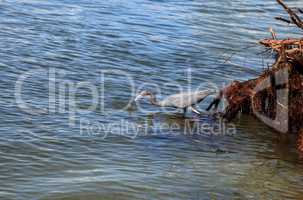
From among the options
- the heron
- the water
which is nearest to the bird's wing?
the heron

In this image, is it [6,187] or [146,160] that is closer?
[6,187]

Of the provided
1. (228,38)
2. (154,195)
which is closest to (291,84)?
(154,195)

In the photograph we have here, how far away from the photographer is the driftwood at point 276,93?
27.3 ft

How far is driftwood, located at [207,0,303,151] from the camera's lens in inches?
328

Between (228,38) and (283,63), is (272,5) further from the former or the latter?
(283,63)

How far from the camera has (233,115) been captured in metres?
9.02

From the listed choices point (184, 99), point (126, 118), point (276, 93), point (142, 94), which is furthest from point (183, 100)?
point (276, 93)

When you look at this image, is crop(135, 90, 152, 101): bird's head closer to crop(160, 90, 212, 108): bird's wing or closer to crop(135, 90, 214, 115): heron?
crop(135, 90, 214, 115): heron

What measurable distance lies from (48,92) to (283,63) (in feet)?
11.3

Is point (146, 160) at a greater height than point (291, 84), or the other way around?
point (291, 84)

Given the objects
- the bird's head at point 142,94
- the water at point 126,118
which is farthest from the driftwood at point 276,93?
the bird's head at point 142,94

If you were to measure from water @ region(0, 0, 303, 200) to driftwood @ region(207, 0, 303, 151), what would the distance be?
0.66 feet

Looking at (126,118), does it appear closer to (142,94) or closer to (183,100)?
(142,94)

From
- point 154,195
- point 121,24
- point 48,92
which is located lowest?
point 154,195
